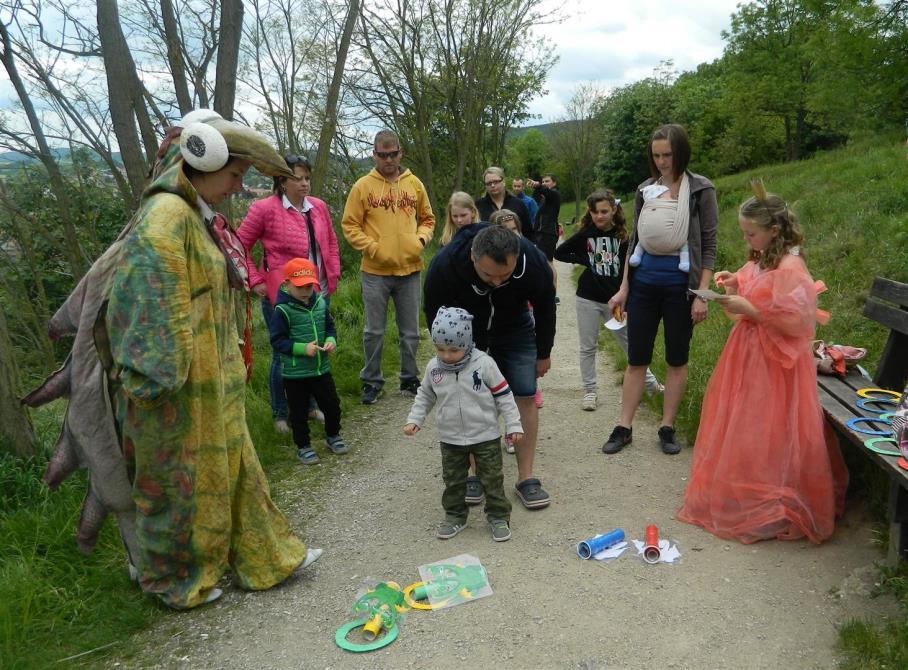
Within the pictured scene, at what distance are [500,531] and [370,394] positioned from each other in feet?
8.91

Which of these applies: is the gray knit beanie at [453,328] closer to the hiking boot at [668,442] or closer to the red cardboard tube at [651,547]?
the red cardboard tube at [651,547]

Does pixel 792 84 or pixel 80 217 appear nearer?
pixel 80 217

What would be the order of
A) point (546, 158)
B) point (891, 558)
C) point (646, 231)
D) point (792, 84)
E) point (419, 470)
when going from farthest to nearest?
point (546, 158) < point (792, 84) < point (419, 470) < point (646, 231) < point (891, 558)

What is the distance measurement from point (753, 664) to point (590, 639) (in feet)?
2.05

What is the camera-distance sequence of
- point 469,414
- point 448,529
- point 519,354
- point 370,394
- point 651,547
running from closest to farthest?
point 651,547
point 469,414
point 448,529
point 519,354
point 370,394

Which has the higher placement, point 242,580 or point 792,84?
point 792,84

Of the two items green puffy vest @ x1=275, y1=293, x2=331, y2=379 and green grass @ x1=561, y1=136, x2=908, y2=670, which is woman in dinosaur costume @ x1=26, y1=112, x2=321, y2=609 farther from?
green grass @ x1=561, y1=136, x2=908, y2=670

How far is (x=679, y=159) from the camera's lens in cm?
431

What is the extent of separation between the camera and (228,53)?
19.6ft

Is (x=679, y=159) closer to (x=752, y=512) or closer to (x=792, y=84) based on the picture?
(x=752, y=512)

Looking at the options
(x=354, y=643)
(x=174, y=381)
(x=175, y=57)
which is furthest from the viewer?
(x=175, y=57)

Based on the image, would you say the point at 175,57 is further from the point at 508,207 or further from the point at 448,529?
the point at 448,529

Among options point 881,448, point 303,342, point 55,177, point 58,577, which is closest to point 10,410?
point 58,577

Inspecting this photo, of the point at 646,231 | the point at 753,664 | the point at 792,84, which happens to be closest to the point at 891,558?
the point at 753,664
